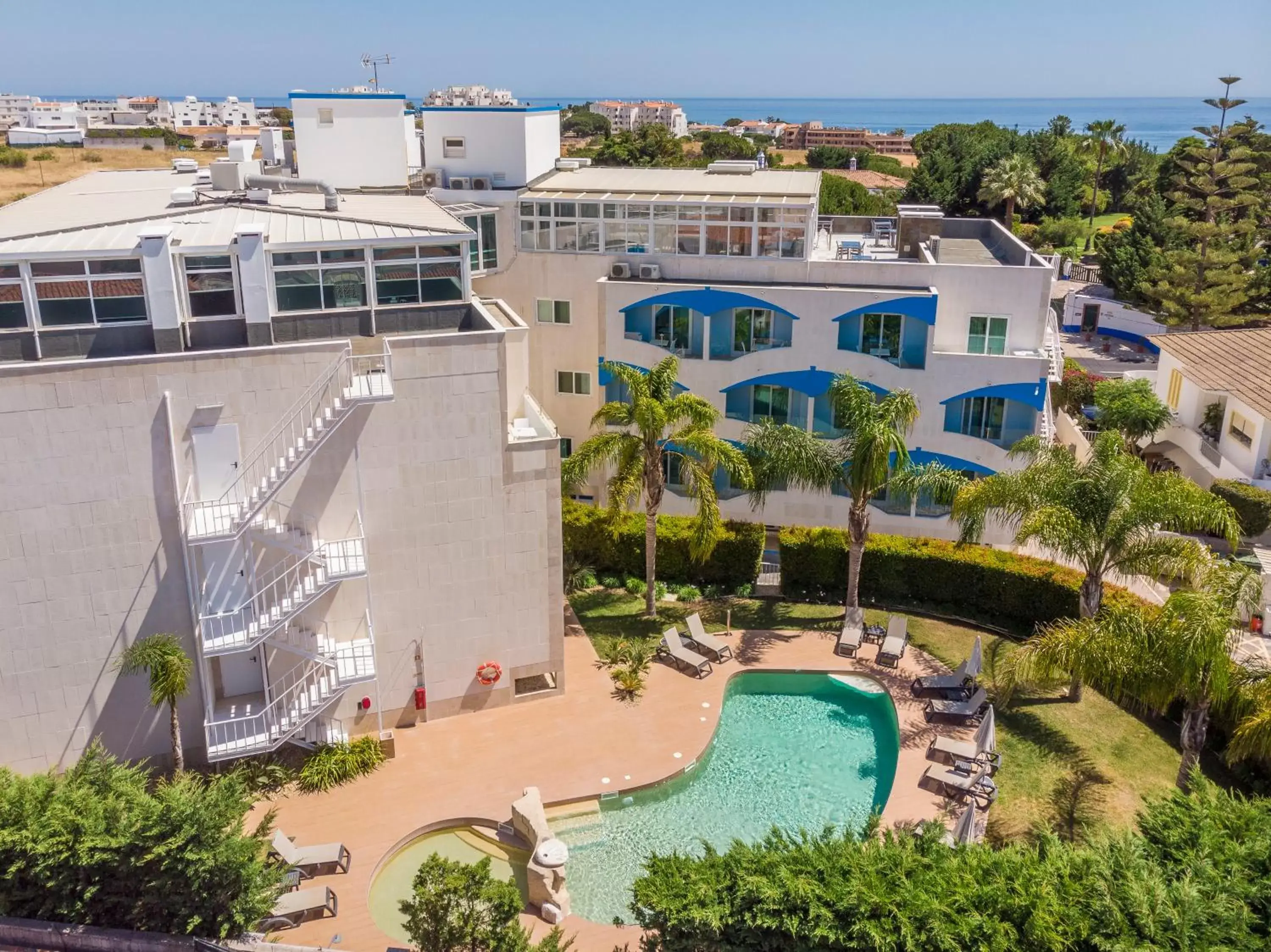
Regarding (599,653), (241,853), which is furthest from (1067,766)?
(241,853)

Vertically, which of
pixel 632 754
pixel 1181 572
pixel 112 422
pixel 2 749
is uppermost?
pixel 112 422

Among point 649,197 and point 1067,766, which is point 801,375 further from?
point 1067,766

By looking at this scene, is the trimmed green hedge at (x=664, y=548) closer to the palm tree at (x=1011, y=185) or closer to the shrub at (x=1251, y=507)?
the shrub at (x=1251, y=507)

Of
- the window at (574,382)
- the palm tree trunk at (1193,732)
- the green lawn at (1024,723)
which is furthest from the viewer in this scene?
the window at (574,382)

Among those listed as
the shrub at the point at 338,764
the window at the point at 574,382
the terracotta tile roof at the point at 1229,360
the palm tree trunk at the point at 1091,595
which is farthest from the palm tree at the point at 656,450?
the terracotta tile roof at the point at 1229,360

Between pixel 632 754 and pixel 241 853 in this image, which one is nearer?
pixel 241 853

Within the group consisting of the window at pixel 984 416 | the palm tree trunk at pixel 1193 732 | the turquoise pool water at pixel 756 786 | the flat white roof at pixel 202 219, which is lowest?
the turquoise pool water at pixel 756 786
